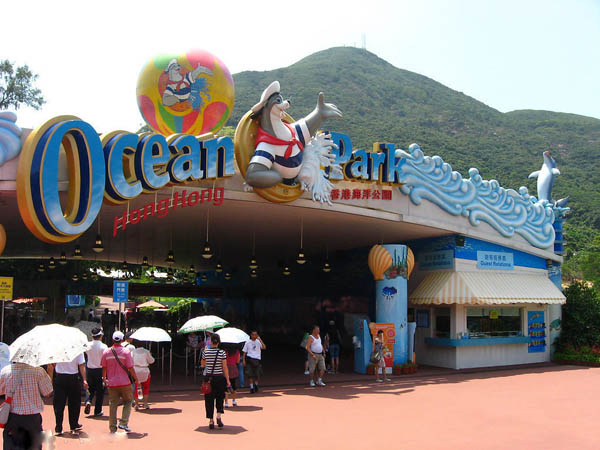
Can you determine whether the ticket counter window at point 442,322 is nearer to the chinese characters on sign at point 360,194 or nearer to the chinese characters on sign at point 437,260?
the chinese characters on sign at point 437,260

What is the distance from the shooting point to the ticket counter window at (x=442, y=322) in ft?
67.0

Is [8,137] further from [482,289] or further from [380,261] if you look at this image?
[482,289]

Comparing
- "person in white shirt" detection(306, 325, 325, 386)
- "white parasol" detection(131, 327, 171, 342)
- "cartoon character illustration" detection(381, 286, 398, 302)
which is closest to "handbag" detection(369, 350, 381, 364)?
"person in white shirt" detection(306, 325, 325, 386)

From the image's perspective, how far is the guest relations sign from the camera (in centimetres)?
2080

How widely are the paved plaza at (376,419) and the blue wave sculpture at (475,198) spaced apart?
19.6ft

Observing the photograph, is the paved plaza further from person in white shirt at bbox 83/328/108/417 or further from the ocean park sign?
the ocean park sign

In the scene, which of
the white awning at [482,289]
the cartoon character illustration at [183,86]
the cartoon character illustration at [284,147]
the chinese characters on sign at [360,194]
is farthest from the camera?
the white awning at [482,289]

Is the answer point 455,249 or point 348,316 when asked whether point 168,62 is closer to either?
point 455,249

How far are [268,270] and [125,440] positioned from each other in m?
23.1

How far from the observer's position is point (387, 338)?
58.5 ft

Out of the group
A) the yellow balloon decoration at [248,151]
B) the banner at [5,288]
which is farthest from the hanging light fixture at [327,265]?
the banner at [5,288]

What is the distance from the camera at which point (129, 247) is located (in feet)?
86.6

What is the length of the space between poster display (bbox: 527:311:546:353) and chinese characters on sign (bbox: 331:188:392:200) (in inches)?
333

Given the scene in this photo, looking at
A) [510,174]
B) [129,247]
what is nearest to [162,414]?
[129,247]
